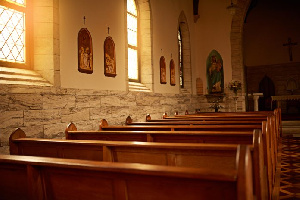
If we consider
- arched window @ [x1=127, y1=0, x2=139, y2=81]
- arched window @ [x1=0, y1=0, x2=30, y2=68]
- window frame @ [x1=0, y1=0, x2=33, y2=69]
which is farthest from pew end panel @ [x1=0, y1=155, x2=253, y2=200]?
arched window @ [x1=127, y1=0, x2=139, y2=81]

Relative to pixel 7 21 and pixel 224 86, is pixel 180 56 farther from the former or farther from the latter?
pixel 7 21

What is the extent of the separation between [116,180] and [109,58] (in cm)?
518

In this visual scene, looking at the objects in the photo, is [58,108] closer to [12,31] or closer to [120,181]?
[12,31]

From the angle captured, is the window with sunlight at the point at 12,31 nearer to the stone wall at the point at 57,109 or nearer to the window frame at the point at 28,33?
the window frame at the point at 28,33

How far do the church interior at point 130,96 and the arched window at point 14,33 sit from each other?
0.06ft

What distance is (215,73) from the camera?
12406 millimetres

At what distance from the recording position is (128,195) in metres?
1.48

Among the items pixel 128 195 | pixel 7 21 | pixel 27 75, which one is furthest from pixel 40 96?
pixel 128 195

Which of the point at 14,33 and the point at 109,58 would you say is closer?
the point at 14,33

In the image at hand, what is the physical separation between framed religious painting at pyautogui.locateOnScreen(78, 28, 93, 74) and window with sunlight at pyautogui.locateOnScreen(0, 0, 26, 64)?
1047mm

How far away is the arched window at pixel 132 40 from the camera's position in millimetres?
8211

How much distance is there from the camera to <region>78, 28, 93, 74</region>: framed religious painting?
553cm

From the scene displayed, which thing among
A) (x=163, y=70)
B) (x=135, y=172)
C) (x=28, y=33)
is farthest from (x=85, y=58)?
(x=135, y=172)

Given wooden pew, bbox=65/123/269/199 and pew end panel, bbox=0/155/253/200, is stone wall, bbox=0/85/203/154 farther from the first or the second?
pew end panel, bbox=0/155/253/200
